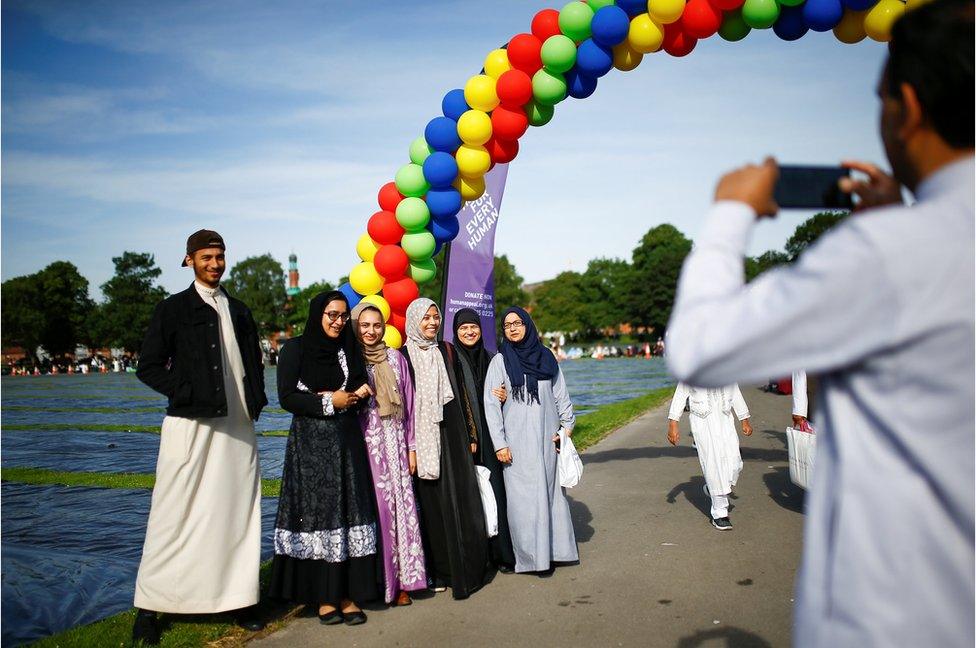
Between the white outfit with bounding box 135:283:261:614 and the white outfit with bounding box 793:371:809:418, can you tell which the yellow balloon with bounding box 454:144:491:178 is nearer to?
the white outfit with bounding box 135:283:261:614

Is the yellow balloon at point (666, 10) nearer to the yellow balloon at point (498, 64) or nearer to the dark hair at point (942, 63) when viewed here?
the yellow balloon at point (498, 64)

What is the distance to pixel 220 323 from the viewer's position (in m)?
5.07

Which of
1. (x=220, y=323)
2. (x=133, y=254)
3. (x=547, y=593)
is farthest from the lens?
(x=133, y=254)

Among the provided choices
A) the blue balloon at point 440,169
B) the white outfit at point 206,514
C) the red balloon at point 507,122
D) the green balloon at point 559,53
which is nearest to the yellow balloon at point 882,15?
the green balloon at point 559,53

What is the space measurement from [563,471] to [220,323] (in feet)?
10.2

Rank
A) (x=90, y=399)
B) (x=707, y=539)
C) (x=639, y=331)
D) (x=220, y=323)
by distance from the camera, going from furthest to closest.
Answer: (x=639, y=331) → (x=90, y=399) → (x=707, y=539) → (x=220, y=323)

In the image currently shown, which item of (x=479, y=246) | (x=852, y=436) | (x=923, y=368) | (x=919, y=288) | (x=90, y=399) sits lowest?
(x=90, y=399)

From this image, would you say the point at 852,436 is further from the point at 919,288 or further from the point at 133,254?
the point at 133,254

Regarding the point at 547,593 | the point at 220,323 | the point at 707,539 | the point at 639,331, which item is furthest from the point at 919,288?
the point at 639,331

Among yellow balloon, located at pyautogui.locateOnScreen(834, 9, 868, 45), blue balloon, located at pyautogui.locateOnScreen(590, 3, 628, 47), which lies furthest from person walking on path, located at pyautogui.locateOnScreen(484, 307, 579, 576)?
yellow balloon, located at pyautogui.locateOnScreen(834, 9, 868, 45)

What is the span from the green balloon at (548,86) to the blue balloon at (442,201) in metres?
1.06

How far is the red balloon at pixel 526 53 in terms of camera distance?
7195 millimetres

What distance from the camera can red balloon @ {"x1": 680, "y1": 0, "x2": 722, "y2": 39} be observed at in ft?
22.2

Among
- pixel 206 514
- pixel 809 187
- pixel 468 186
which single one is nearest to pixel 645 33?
pixel 468 186
